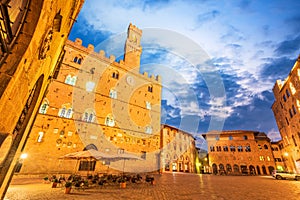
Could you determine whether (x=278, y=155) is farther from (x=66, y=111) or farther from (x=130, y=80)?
(x=66, y=111)

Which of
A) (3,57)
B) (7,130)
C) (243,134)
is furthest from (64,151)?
(243,134)

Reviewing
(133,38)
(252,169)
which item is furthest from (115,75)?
(252,169)

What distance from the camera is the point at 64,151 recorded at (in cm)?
1550

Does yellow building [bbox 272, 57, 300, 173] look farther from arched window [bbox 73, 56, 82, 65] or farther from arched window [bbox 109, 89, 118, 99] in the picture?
arched window [bbox 73, 56, 82, 65]

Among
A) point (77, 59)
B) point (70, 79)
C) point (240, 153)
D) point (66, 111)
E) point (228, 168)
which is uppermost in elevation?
point (77, 59)

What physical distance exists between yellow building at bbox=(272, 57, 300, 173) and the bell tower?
23.3m

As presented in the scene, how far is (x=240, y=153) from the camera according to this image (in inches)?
1486

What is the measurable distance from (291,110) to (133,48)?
2823 centimetres

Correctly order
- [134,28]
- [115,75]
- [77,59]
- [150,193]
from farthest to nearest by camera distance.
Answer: [134,28]
[115,75]
[77,59]
[150,193]

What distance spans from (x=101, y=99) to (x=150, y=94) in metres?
10.1

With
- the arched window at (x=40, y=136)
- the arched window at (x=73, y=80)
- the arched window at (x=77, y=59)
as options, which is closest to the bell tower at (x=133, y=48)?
the arched window at (x=77, y=59)

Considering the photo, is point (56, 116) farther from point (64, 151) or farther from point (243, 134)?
point (243, 134)

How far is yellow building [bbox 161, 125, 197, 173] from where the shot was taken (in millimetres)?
30255

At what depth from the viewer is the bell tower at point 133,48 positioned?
26788 mm
